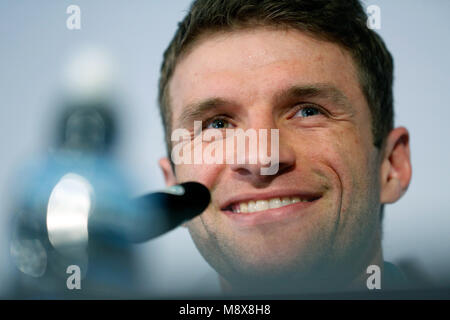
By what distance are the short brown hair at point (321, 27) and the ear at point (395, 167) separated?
1.1 inches

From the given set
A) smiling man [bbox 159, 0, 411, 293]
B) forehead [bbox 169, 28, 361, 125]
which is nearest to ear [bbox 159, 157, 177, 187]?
smiling man [bbox 159, 0, 411, 293]

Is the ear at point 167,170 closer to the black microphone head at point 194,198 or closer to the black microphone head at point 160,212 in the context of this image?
the black microphone head at point 194,198

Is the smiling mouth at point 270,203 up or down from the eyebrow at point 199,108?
down

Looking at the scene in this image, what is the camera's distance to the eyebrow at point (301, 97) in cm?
92

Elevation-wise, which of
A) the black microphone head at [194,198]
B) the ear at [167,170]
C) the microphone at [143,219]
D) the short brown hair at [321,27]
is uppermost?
the short brown hair at [321,27]

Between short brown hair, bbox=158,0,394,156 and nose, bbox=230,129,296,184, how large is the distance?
0.81ft

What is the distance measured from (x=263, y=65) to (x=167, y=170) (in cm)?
→ 37

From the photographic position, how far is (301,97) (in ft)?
3.06

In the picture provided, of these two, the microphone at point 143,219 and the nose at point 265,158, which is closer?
the microphone at point 143,219

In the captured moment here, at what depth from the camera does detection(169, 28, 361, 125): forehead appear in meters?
0.90

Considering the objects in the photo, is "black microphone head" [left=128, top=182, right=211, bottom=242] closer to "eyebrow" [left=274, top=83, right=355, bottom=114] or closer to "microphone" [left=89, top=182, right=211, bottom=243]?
"microphone" [left=89, top=182, right=211, bottom=243]

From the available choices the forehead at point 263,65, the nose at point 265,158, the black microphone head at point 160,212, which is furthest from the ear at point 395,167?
A: the black microphone head at point 160,212

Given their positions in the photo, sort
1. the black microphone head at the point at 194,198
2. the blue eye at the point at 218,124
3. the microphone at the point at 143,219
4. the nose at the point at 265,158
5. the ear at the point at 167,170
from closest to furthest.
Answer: the microphone at the point at 143,219 → the black microphone head at the point at 194,198 → the nose at the point at 265,158 → the blue eye at the point at 218,124 → the ear at the point at 167,170
